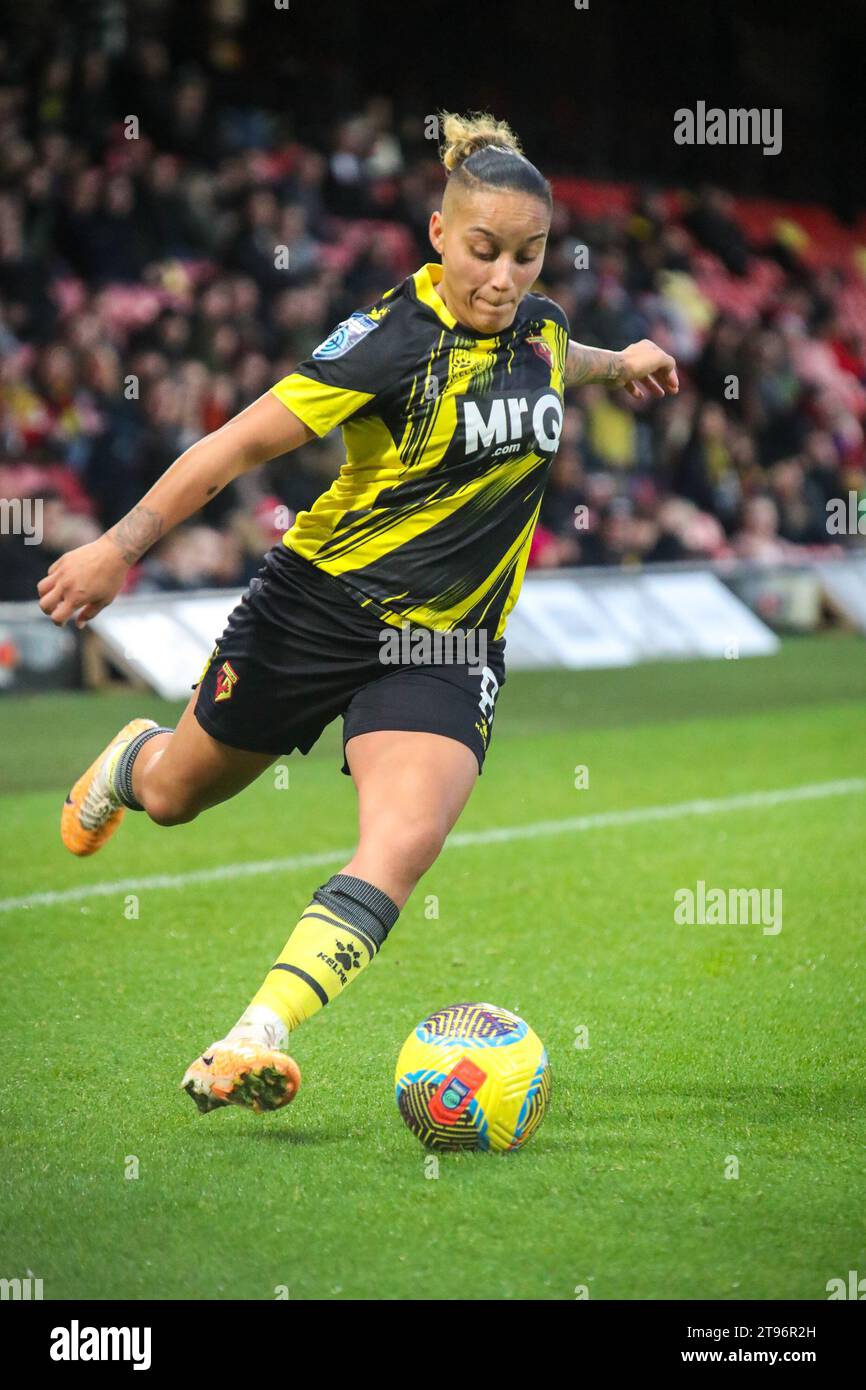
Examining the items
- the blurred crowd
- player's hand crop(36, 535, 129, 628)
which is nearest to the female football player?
player's hand crop(36, 535, 129, 628)

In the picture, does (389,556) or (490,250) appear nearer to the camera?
(490,250)

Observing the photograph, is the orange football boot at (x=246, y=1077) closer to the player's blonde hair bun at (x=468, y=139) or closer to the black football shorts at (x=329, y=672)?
the black football shorts at (x=329, y=672)

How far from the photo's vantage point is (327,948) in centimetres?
397

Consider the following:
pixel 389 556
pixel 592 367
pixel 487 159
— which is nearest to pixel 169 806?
pixel 389 556

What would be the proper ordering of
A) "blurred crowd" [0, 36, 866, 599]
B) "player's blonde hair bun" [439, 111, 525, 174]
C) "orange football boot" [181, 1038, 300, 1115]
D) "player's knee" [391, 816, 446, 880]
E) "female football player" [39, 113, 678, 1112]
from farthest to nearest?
1. "blurred crowd" [0, 36, 866, 599]
2. "player's blonde hair bun" [439, 111, 525, 174]
3. "player's knee" [391, 816, 446, 880]
4. "female football player" [39, 113, 678, 1112]
5. "orange football boot" [181, 1038, 300, 1115]

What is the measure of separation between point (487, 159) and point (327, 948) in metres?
1.85

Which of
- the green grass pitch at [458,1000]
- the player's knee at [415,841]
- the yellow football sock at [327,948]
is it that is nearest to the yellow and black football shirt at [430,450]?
the player's knee at [415,841]

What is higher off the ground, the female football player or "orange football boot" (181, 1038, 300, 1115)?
the female football player

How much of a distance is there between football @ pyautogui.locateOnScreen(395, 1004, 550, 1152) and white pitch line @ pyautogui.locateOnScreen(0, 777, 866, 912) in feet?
9.62

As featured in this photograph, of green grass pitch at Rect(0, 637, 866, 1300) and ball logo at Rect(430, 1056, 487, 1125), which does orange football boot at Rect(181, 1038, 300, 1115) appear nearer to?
green grass pitch at Rect(0, 637, 866, 1300)

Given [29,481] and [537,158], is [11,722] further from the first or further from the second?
[537,158]

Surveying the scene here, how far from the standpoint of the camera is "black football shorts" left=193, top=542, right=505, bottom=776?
4.30 m

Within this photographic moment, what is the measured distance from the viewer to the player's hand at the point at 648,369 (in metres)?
4.97

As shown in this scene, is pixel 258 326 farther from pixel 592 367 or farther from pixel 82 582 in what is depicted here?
pixel 82 582
